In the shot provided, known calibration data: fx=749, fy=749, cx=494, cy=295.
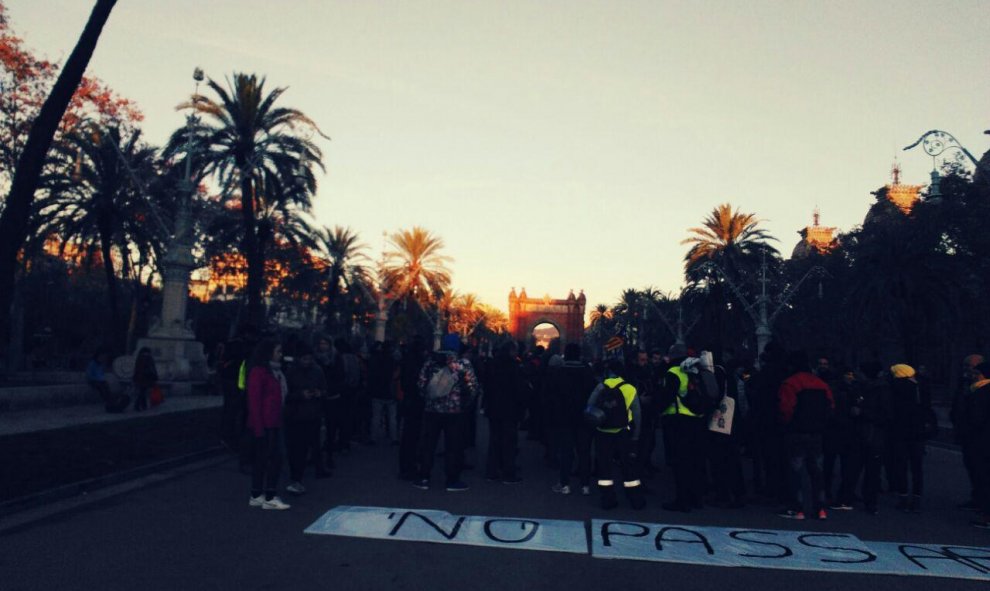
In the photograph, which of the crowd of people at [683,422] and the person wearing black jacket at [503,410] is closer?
the crowd of people at [683,422]

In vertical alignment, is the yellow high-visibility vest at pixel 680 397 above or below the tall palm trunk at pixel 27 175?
below

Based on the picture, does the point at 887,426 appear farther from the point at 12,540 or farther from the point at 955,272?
the point at 955,272

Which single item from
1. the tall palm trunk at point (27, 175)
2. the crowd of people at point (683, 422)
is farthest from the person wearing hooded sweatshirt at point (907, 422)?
the tall palm trunk at point (27, 175)

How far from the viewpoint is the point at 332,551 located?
20.5ft

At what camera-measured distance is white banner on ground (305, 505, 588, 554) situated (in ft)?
22.1

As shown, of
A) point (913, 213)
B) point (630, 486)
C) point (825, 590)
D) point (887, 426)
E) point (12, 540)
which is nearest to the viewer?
point (825, 590)

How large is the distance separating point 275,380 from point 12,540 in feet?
8.74

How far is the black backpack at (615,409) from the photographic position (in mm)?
8812

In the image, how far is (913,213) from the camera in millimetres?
33031

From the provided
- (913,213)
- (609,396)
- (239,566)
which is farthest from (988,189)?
(239,566)

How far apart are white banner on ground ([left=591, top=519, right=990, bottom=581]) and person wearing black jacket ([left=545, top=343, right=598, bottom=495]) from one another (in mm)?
2048

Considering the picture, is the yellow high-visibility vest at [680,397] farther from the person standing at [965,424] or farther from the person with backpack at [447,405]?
the person standing at [965,424]

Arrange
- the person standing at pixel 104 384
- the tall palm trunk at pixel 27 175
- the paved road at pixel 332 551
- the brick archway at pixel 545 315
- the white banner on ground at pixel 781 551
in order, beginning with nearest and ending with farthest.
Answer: the paved road at pixel 332 551, the white banner on ground at pixel 781 551, the tall palm trunk at pixel 27 175, the person standing at pixel 104 384, the brick archway at pixel 545 315

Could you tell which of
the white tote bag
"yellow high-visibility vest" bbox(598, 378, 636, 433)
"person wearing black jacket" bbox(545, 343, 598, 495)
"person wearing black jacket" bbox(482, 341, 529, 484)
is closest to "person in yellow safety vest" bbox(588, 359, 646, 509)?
"yellow high-visibility vest" bbox(598, 378, 636, 433)
